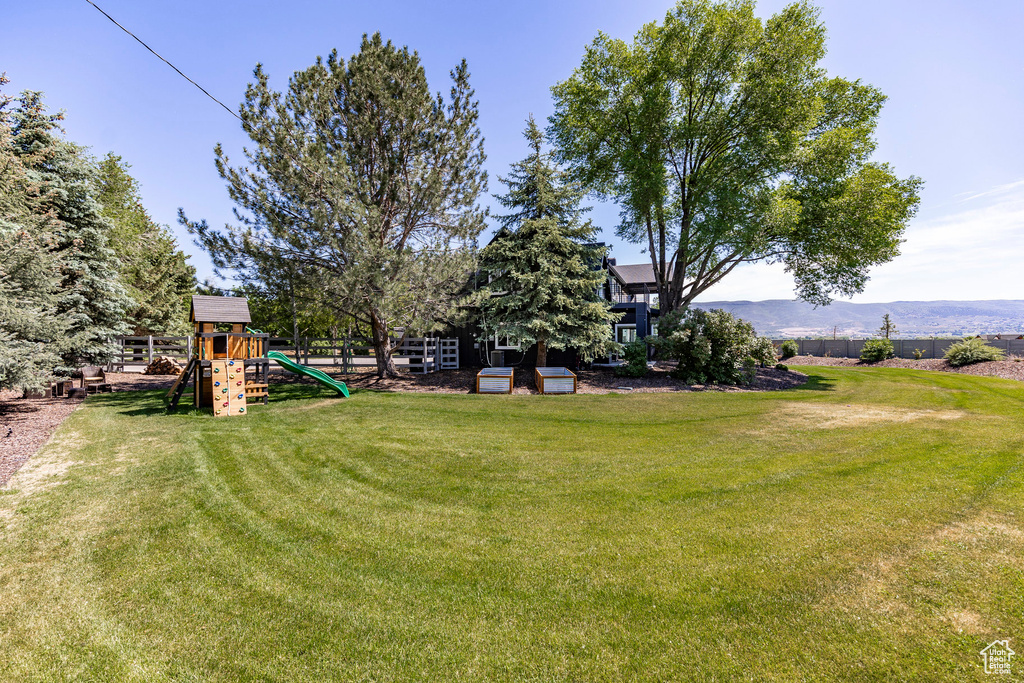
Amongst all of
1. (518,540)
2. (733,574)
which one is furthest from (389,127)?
(733,574)

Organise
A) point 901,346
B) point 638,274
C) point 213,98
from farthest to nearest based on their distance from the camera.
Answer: point 901,346, point 638,274, point 213,98

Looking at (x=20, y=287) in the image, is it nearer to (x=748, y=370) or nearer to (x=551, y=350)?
(x=551, y=350)

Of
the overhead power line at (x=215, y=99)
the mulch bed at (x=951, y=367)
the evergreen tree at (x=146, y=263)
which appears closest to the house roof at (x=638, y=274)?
the mulch bed at (x=951, y=367)

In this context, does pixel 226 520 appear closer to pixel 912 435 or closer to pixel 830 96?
pixel 912 435

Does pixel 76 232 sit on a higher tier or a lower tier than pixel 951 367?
higher

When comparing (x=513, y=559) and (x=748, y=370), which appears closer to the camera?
(x=513, y=559)

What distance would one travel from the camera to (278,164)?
44.0 feet

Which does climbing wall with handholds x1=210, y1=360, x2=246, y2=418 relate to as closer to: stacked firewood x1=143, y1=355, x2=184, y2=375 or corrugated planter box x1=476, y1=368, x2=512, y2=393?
corrugated planter box x1=476, y1=368, x2=512, y2=393

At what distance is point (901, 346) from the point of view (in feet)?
92.4

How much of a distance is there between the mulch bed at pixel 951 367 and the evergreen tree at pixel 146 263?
48849mm

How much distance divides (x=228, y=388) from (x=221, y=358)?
123cm

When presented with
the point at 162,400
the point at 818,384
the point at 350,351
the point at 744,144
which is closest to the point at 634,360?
the point at 818,384

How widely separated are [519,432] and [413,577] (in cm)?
506

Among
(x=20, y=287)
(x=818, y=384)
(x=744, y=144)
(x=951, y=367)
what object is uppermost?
(x=744, y=144)
